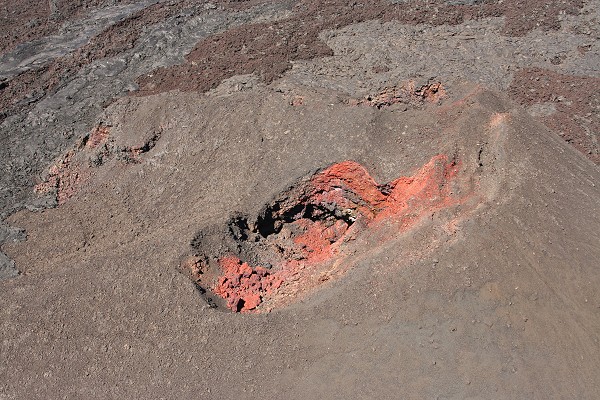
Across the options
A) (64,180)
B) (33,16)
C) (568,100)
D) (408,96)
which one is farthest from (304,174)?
(33,16)

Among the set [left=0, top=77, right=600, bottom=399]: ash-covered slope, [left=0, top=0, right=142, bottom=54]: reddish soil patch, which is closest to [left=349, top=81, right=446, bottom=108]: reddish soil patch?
[left=0, top=77, right=600, bottom=399]: ash-covered slope

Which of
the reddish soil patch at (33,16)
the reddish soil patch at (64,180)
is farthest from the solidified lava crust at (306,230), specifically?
the reddish soil patch at (33,16)

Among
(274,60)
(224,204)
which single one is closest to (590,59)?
(274,60)

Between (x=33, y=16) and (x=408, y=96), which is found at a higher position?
(x=33, y=16)

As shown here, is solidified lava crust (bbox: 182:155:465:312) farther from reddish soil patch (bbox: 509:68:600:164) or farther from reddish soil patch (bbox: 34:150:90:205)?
reddish soil patch (bbox: 509:68:600:164)

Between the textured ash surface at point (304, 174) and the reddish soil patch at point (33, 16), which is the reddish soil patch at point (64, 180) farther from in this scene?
the reddish soil patch at point (33, 16)

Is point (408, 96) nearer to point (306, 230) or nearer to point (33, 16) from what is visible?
point (306, 230)
